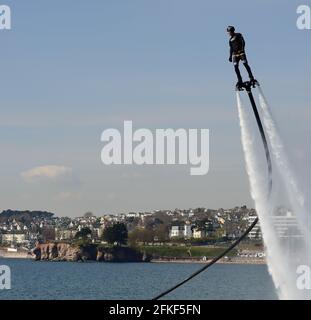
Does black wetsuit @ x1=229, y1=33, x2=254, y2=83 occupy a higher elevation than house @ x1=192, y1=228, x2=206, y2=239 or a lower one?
lower

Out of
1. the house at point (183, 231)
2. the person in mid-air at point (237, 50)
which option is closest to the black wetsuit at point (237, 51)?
the person in mid-air at point (237, 50)

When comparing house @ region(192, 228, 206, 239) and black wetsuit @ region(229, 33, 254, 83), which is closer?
black wetsuit @ region(229, 33, 254, 83)

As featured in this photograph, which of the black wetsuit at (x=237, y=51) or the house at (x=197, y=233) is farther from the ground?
the house at (x=197, y=233)

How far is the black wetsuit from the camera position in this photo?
1214 inches

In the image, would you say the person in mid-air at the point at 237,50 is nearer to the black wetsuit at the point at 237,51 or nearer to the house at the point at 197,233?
the black wetsuit at the point at 237,51

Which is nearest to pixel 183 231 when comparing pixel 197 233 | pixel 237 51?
pixel 197 233

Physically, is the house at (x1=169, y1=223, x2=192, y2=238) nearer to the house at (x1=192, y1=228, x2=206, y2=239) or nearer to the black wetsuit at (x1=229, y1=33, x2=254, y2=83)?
the house at (x1=192, y1=228, x2=206, y2=239)

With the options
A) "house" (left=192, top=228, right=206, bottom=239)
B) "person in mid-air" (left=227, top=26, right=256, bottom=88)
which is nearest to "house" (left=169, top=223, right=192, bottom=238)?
"house" (left=192, top=228, right=206, bottom=239)

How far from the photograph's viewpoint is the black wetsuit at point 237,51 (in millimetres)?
30844

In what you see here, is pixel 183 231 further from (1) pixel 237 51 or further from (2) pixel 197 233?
(1) pixel 237 51

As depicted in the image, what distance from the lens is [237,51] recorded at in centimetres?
3105

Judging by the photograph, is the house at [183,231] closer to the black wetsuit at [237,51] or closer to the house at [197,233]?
the house at [197,233]

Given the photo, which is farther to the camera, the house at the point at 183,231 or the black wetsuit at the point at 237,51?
the house at the point at 183,231
